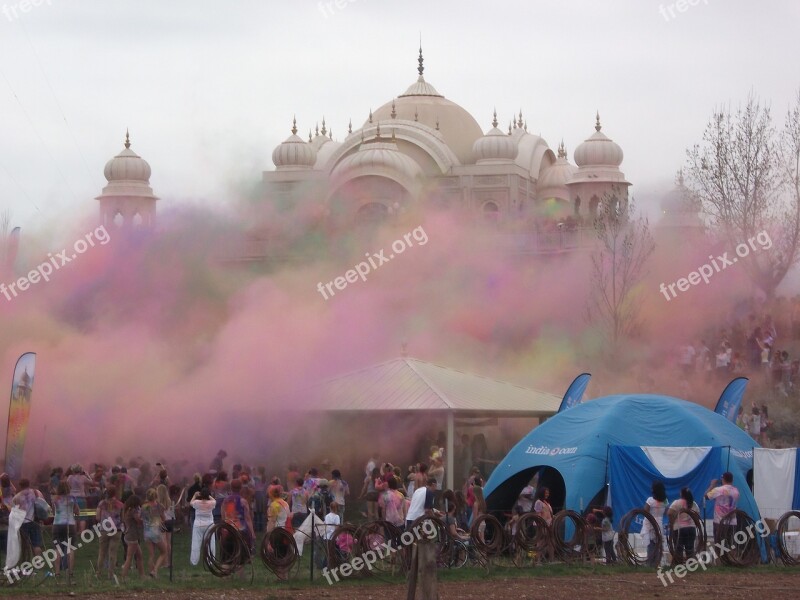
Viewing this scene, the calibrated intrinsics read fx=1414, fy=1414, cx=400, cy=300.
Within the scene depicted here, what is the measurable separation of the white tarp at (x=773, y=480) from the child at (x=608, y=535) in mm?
2521

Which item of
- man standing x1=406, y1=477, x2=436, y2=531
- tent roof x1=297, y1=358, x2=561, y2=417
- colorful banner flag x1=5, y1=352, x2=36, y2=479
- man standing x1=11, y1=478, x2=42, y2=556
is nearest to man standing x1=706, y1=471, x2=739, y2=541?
man standing x1=406, y1=477, x2=436, y2=531

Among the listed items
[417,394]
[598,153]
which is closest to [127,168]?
[598,153]

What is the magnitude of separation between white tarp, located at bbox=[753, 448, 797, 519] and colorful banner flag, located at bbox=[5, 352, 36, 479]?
13.2 metres

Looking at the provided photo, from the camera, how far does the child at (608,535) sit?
20.4 meters

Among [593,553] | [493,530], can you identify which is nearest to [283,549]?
[493,530]

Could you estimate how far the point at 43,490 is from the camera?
2628 cm

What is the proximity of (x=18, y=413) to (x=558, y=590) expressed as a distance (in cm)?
1290

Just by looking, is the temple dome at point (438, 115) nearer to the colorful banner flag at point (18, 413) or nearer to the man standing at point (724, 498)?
the colorful banner flag at point (18, 413)

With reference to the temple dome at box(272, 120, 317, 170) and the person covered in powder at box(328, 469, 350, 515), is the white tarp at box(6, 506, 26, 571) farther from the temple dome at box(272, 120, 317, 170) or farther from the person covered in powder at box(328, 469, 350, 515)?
the temple dome at box(272, 120, 317, 170)

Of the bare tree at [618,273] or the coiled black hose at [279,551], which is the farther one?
the bare tree at [618,273]

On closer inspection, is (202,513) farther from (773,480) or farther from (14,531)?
(773,480)

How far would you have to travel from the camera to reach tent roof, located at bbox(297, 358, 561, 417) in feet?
95.3

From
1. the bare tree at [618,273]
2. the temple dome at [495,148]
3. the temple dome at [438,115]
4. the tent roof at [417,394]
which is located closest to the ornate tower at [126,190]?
the temple dome at [438,115]

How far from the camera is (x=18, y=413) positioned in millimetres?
26312
